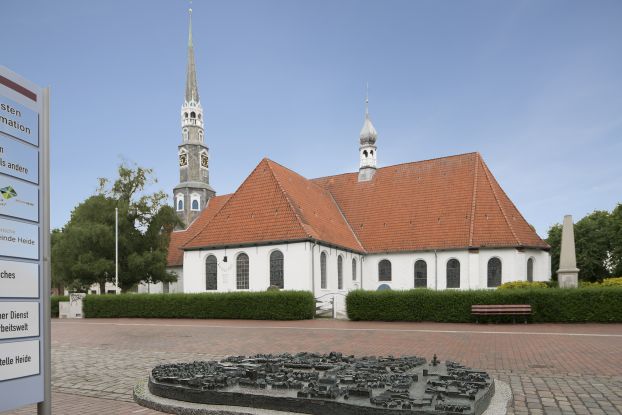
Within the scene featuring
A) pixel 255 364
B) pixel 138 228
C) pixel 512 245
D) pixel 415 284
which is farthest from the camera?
pixel 138 228

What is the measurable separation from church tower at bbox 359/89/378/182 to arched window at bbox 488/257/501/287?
12348mm

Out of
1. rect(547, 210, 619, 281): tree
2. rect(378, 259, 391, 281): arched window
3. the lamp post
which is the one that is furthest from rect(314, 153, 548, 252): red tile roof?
rect(547, 210, 619, 281): tree

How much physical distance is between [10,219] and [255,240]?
26.4 metres

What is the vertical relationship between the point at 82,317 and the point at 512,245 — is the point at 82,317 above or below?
below

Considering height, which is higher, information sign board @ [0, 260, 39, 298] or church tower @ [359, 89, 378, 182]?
church tower @ [359, 89, 378, 182]

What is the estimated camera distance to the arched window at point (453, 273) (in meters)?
33.2

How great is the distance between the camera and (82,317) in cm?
2950

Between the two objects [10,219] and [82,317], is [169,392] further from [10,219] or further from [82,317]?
[82,317]

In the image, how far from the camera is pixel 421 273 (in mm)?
34438

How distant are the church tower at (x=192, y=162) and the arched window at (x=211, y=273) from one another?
24.6 meters

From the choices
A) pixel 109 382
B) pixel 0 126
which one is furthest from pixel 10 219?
pixel 109 382

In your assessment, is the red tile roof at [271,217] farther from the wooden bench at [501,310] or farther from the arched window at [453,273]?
the wooden bench at [501,310]

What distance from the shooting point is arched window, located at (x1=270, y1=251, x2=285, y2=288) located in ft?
97.2

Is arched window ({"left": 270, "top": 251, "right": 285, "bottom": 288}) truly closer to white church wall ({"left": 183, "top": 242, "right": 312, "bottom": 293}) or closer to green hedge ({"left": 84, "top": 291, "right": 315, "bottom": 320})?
white church wall ({"left": 183, "top": 242, "right": 312, "bottom": 293})
